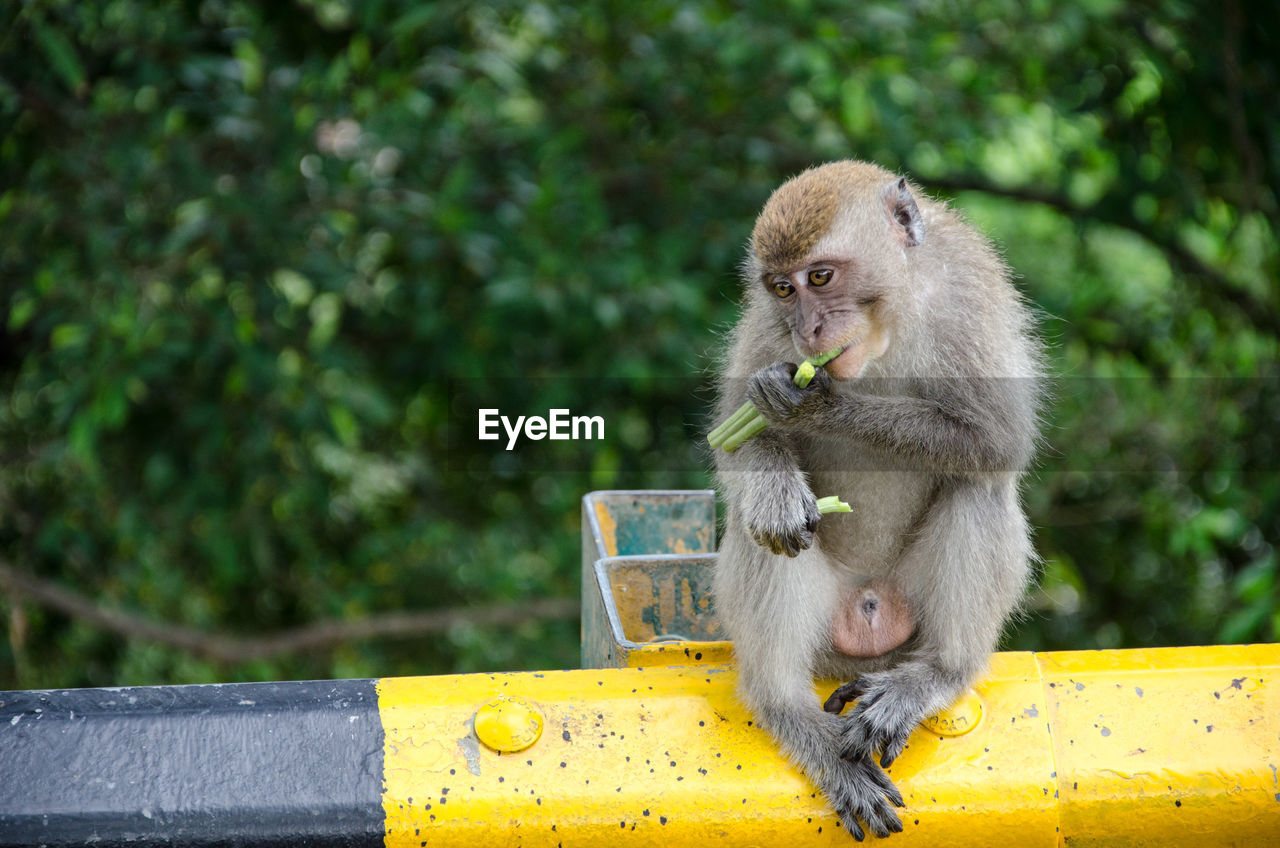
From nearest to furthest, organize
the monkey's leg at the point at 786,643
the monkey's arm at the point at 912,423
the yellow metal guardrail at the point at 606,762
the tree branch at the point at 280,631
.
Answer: the yellow metal guardrail at the point at 606,762, the monkey's leg at the point at 786,643, the monkey's arm at the point at 912,423, the tree branch at the point at 280,631

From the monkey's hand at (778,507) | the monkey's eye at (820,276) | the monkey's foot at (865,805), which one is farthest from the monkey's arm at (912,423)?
the monkey's foot at (865,805)

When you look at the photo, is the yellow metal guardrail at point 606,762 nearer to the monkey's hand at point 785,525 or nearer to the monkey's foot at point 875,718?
the monkey's foot at point 875,718

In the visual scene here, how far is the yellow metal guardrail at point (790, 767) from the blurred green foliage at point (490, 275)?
2.00 m

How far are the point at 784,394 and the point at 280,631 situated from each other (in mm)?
3961

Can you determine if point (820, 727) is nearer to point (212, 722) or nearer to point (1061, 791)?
point (1061, 791)

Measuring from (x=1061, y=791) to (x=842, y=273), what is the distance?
3.80 feet

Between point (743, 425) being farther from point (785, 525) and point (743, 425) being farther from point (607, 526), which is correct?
point (607, 526)

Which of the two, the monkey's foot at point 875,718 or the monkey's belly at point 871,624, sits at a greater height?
the monkey's foot at point 875,718

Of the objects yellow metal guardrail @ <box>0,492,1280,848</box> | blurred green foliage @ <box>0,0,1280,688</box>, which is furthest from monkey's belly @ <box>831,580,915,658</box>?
blurred green foliage @ <box>0,0,1280,688</box>

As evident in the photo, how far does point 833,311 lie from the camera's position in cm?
243

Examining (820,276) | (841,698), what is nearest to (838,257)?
(820,276)

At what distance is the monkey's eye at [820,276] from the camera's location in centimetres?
244

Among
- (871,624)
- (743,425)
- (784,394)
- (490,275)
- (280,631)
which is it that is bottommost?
(280,631)

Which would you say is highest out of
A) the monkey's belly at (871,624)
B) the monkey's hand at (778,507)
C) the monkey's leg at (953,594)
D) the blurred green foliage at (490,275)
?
the monkey's hand at (778,507)
